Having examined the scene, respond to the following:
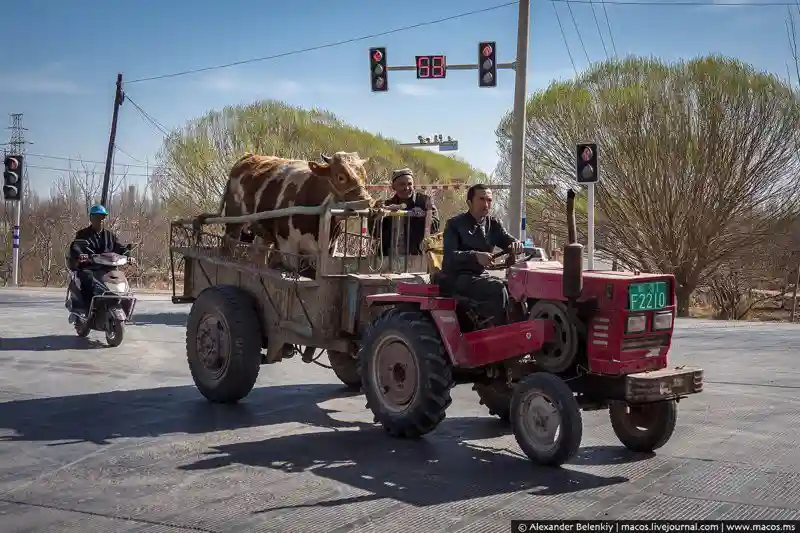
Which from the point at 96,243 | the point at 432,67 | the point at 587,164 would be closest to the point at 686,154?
the point at 432,67

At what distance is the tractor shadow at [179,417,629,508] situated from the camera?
21.3 ft

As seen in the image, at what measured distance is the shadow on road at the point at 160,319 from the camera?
18689 millimetres

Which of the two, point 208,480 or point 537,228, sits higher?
point 537,228

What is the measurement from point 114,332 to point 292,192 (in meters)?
5.52

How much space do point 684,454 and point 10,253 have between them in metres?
39.0

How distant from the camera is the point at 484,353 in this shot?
25.4 feet

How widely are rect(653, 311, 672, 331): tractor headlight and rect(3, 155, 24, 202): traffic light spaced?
1100 inches

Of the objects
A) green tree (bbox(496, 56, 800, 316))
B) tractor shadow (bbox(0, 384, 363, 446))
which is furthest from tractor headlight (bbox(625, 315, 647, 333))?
green tree (bbox(496, 56, 800, 316))

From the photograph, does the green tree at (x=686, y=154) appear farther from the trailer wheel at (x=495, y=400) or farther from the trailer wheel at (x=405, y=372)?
the trailer wheel at (x=405, y=372)

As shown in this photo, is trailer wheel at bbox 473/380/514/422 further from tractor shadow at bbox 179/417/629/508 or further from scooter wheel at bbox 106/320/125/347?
scooter wheel at bbox 106/320/125/347

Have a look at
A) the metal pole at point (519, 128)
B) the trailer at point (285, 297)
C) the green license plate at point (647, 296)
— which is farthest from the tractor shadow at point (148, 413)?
the metal pole at point (519, 128)

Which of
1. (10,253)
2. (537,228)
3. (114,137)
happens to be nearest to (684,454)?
(537,228)

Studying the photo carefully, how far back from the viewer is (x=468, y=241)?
8.17m

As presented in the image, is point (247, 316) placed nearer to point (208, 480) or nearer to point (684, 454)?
point (208, 480)
